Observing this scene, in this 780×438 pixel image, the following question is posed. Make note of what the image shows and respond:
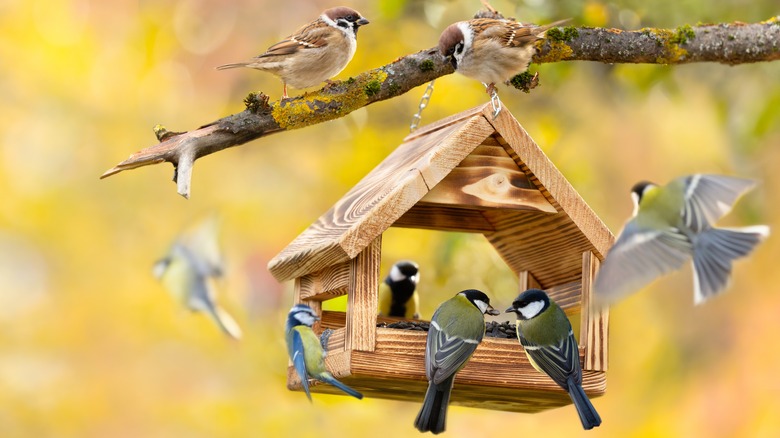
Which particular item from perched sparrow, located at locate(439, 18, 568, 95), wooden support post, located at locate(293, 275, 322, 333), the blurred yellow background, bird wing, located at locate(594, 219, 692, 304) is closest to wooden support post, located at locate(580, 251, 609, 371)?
bird wing, located at locate(594, 219, 692, 304)

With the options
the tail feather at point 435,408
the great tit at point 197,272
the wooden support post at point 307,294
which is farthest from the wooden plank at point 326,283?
the great tit at point 197,272

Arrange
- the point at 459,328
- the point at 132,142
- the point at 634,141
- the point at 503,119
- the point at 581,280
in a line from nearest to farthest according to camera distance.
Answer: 1. the point at 459,328
2. the point at 503,119
3. the point at 581,280
4. the point at 132,142
5. the point at 634,141

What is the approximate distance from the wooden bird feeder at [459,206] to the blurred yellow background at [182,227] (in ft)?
9.60

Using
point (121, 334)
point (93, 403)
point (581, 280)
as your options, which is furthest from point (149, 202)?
point (581, 280)

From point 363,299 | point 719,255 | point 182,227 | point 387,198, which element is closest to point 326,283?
point 363,299

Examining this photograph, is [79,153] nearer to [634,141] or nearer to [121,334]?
[121,334]

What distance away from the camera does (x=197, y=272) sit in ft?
17.7

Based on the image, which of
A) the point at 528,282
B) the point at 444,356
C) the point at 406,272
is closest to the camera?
the point at 444,356

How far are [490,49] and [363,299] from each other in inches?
36.6

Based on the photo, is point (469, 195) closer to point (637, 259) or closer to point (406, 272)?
point (637, 259)

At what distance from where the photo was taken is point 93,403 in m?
6.91

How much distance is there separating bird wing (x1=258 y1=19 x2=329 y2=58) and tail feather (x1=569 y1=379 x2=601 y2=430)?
1.75 meters

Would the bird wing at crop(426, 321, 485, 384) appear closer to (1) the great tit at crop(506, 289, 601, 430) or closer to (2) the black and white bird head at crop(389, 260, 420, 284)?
(1) the great tit at crop(506, 289, 601, 430)

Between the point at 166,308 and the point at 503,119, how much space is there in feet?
13.8
